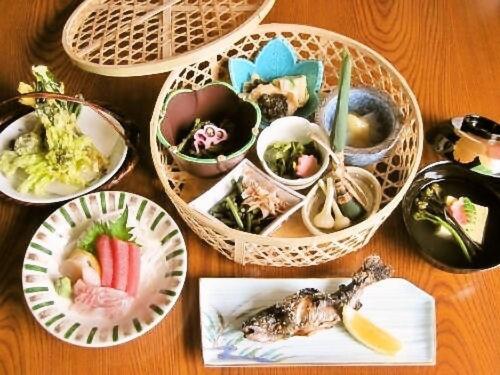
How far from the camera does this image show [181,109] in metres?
1.08

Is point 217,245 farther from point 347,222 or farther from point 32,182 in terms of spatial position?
point 32,182

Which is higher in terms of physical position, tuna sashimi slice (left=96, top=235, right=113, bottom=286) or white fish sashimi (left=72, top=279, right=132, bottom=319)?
tuna sashimi slice (left=96, top=235, right=113, bottom=286)

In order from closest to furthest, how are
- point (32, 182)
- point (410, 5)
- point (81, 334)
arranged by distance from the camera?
point (81, 334)
point (32, 182)
point (410, 5)

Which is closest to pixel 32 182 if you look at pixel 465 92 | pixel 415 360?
pixel 415 360

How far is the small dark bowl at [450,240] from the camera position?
3.36ft

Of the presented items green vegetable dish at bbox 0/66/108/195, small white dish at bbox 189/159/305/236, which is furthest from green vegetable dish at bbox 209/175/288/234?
green vegetable dish at bbox 0/66/108/195

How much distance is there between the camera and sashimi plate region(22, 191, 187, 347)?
943 millimetres

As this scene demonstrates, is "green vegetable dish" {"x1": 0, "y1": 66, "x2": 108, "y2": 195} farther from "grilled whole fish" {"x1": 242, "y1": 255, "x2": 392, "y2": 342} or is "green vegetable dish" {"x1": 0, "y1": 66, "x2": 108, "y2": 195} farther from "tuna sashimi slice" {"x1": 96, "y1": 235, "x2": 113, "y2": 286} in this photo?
"grilled whole fish" {"x1": 242, "y1": 255, "x2": 392, "y2": 342}

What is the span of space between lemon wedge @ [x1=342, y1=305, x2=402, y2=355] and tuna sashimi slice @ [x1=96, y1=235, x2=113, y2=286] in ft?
1.14

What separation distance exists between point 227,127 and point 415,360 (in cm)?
47

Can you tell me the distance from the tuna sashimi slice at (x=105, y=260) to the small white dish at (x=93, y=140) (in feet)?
0.34

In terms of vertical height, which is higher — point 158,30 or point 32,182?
point 158,30

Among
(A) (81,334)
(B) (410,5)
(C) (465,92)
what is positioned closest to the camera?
(A) (81,334)

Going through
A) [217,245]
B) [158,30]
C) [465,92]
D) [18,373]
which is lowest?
[18,373]
